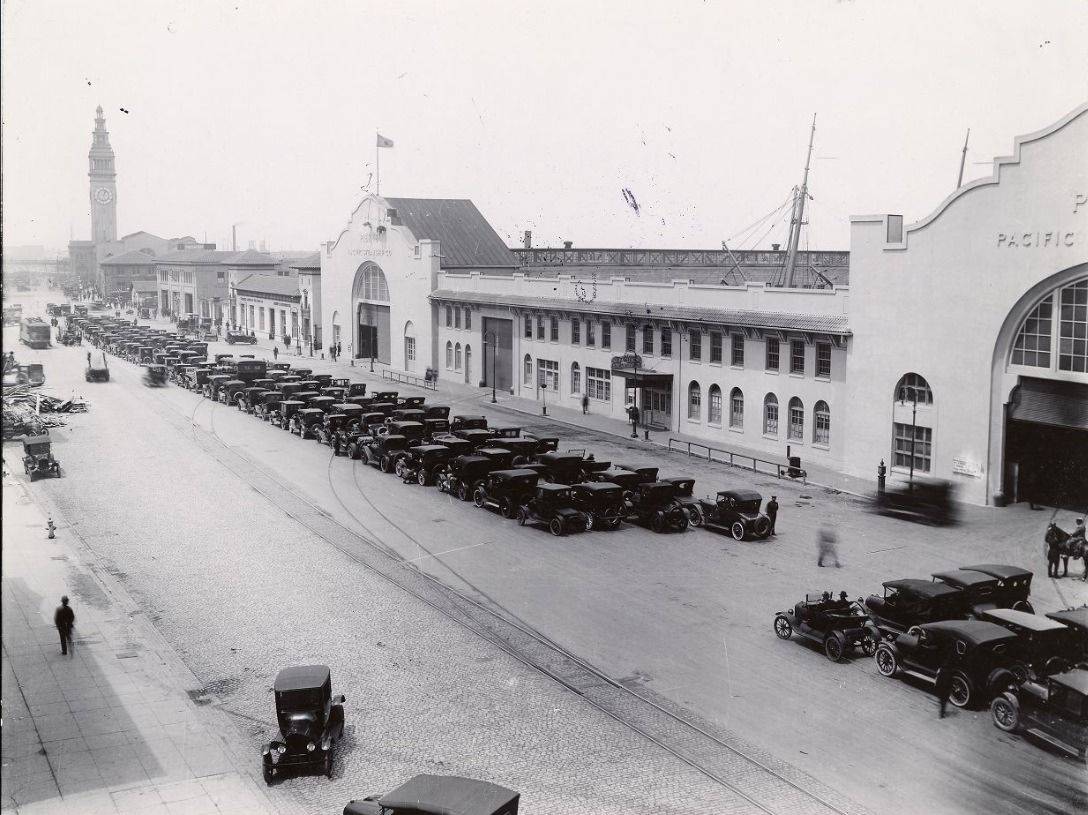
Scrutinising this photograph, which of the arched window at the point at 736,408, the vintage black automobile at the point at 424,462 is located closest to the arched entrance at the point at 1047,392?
the arched window at the point at 736,408

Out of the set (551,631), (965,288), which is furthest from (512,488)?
(965,288)

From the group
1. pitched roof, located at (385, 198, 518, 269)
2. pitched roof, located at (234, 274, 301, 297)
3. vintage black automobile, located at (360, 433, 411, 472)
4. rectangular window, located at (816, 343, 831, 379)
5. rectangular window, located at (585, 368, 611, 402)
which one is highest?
pitched roof, located at (385, 198, 518, 269)

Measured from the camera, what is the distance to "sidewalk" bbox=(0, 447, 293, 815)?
46.1 feet

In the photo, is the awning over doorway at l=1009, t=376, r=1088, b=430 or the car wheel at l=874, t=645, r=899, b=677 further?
the awning over doorway at l=1009, t=376, r=1088, b=430

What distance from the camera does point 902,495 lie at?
34.2 m

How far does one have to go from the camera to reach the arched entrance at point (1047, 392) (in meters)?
29.8

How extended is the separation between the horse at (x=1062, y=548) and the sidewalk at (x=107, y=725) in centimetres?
2023

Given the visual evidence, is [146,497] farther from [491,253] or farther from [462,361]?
[491,253]

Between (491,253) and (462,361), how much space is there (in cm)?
1561

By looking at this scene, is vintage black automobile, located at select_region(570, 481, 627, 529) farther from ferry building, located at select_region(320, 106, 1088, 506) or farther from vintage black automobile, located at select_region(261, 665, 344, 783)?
vintage black automobile, located at select_region(261, 665, 344, 783)

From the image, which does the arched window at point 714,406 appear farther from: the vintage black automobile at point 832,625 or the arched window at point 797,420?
the vintage black automobile at point 832,625

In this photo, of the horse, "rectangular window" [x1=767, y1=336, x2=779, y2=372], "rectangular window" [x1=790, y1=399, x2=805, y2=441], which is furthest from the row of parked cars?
"rectangular window" [x1=767, y1=336, x2=779, y2=372]

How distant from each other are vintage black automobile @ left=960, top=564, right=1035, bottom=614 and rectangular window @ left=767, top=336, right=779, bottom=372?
20.5 metres

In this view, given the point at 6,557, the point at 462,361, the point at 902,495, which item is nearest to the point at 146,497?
the point at 6,557
